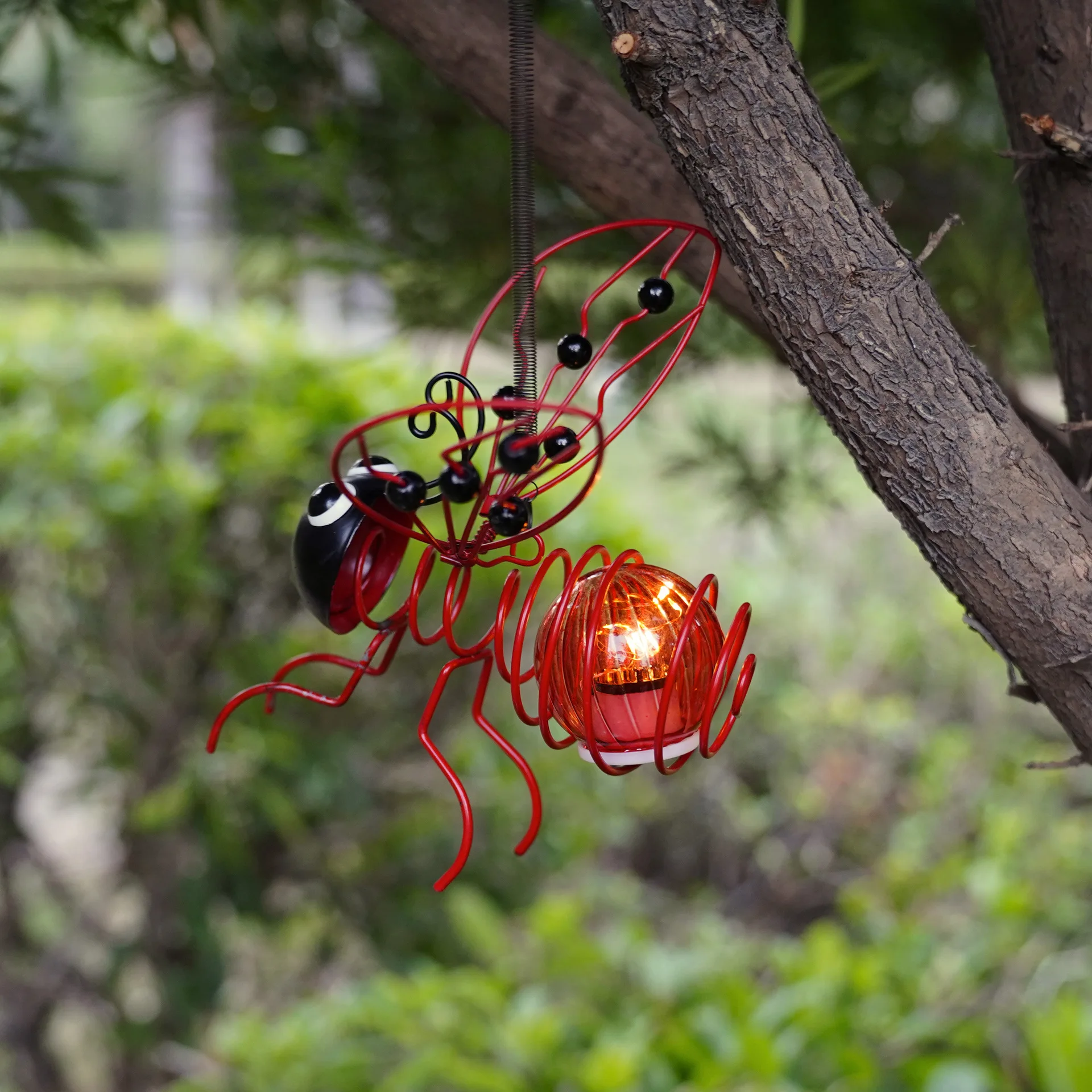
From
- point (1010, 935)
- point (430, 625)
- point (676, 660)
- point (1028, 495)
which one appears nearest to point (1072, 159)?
point (1028, 495)

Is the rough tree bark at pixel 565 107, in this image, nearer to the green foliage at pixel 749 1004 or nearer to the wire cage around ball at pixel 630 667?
the wire cage around ball at pixel 630 667

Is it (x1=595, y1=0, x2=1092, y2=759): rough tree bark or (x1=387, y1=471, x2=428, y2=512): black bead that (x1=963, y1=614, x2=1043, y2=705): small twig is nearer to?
(x1=595, y1=0, x2=1092, y2=759): rough tree bark

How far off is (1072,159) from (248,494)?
1.31 m

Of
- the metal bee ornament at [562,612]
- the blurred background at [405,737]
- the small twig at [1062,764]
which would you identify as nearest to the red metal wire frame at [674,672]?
the metal bee ornament at [562,612]

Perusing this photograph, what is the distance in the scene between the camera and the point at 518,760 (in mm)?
604

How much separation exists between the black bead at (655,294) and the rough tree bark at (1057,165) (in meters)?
0.24

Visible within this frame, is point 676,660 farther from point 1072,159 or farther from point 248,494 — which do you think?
point 248,494

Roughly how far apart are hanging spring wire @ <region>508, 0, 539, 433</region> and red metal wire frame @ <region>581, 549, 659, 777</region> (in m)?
0.09

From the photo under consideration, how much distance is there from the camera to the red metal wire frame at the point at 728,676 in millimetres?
570

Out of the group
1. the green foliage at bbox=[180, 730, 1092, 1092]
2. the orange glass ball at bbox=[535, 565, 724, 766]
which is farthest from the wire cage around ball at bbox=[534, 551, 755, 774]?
the green foliage at bbox=[180, 730, 1092, 1092]

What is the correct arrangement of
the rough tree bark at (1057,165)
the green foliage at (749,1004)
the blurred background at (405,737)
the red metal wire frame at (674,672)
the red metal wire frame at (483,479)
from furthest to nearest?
the green foliage at (749,1004)
the blurred background at (405,737)
the rough tree bark at (1057,165)
the red metal wire frame at (674,672)
the red metal wire frame at (483,479)

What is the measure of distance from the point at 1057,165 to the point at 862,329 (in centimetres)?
25

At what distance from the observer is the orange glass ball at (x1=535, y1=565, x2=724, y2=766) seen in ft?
1.99

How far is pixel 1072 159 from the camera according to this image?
66cm
